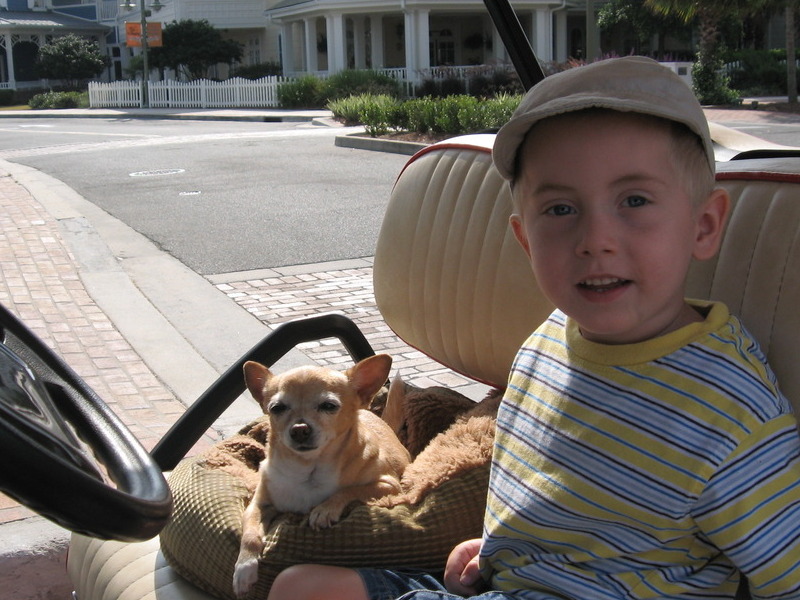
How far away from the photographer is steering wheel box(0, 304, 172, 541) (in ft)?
3.72

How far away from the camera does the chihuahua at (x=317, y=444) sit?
2.47 meters

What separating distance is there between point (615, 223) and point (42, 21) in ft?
188

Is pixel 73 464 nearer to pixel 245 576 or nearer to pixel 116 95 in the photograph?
pixel 245 576

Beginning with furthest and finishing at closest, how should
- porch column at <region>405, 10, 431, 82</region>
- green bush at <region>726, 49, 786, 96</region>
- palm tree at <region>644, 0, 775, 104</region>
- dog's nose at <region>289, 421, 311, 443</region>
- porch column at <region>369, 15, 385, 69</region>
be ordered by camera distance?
1. porch column at <region>369, 15, 385, 69</region>
2. porch column at <region>405, 10, 431, 82</region>
3. green bush at <region>726, 49, 786, 96</region>
4. palm tree at <region>644, 0, 775, 104</region>
5. dog's nose at <region>289, 421, 311, 443</region>

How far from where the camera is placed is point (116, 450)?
5.17 ft

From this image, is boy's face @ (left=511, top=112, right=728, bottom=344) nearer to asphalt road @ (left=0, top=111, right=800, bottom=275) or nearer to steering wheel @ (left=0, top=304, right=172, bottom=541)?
steering wheel @ (left=0, top=304, right=172, bottom=541)

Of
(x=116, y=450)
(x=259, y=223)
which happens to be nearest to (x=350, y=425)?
(x=116, y=450)

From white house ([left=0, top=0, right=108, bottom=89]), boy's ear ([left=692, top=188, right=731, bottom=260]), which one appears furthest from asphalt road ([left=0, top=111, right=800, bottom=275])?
white house ([left=0, top=0, right=108, bottom=89])

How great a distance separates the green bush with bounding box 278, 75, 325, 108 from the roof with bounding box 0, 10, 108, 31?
24.4 meters

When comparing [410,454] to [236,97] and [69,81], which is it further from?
[69,81]

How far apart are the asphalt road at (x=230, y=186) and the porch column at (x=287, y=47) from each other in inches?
770

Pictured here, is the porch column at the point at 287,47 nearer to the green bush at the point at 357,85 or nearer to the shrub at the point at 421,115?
the green bush at the point at 357,85

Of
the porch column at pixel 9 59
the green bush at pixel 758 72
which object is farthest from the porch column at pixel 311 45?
the porch column at pixel 9 59

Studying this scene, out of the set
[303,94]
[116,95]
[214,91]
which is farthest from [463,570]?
[116,95]
